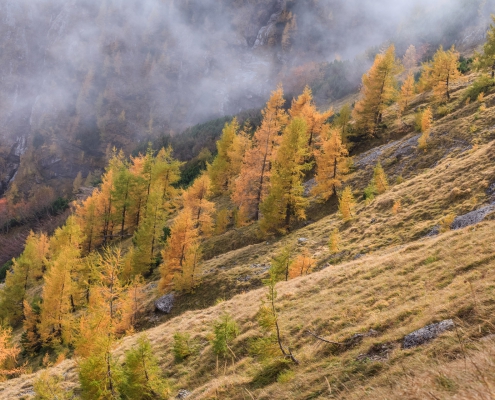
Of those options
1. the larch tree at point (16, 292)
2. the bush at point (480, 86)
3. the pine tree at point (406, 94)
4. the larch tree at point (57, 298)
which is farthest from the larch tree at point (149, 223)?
the bush at point (480, 86)

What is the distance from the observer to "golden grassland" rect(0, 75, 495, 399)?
5.62 metres

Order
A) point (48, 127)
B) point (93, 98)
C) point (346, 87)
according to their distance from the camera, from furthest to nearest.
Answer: point (93, 98) → point (48, 127) → point (346, 87)

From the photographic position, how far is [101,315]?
46.4 feet

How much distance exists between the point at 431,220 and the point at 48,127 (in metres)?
212

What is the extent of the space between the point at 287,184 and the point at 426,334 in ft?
82.1

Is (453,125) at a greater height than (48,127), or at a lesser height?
lesser

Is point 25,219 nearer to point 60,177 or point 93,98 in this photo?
point 60,177

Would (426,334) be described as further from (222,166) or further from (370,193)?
(222,166)

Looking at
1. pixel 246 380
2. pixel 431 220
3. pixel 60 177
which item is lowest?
pixel 246 380

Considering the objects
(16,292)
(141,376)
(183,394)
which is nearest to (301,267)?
(183,394)

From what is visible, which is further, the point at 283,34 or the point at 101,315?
the point at 283,34

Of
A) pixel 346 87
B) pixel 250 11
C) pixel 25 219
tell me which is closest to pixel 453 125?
pixel 346 87

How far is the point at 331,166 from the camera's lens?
35.5 m

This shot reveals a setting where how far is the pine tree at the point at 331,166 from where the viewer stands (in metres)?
34.4
